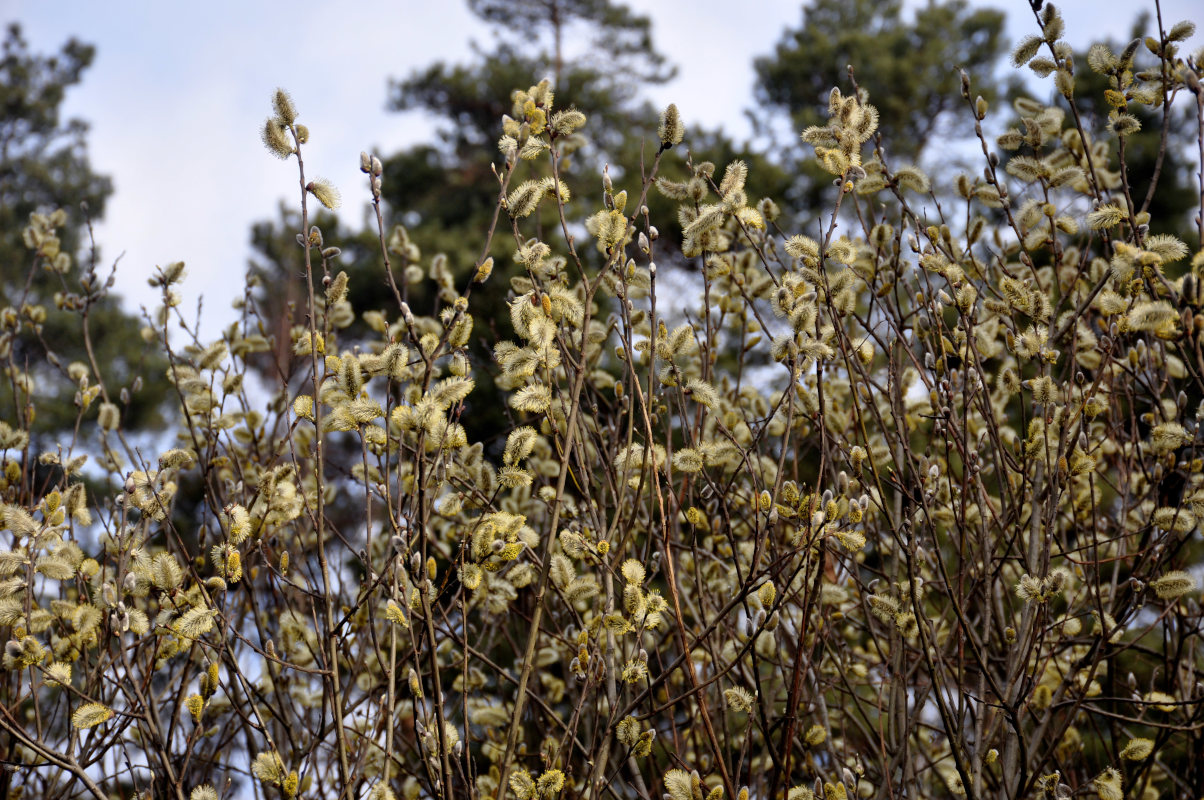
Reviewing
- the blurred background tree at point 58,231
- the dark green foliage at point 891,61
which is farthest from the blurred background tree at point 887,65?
the blurred background tree at point 58,231

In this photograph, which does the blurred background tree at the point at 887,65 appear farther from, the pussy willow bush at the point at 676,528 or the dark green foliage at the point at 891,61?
the pussy willow bush at the point at 676,528

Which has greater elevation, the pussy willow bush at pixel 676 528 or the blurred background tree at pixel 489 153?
the blurred background tree at pixel 489 153

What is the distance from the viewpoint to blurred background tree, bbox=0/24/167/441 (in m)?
12.7

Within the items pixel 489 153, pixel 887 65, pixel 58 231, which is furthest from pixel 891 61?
pixel 58 231

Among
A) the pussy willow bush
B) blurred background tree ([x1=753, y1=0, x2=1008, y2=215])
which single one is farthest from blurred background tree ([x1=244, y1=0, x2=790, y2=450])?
the pussy willow bush

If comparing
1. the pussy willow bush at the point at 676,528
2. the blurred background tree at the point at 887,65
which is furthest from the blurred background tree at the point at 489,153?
the pussy willow bush at the point at 676,528

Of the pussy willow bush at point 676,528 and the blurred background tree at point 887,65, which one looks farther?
the blurred background tree at point 887,65

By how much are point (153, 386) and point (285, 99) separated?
1279 centimetres

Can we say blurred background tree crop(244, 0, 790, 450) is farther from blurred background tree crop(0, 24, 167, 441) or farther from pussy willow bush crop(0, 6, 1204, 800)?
pussy willow bush crop(0, 6, 1204, 800)

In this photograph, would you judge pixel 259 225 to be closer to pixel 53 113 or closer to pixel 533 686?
pixel 53 113

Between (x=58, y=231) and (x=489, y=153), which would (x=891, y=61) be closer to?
(x=489, y=153)

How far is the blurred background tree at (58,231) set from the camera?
41.6ft

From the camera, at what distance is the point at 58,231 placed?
45.3 ft

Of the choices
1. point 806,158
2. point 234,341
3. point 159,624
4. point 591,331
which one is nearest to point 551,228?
point 806,158
